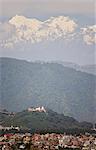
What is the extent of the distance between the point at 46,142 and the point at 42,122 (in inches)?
11.3

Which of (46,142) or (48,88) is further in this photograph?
(48,88)

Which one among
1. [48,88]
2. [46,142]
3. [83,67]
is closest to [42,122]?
[46,142]

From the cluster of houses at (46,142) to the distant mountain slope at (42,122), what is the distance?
120 millimetres

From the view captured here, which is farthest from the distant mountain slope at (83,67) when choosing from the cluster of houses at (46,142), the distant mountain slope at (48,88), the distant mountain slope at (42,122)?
the cluster of houses at (46,142)

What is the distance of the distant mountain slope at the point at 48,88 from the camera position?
6.45 meters

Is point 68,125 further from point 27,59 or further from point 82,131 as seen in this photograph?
point 27,59

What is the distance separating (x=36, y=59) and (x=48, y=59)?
0.14m

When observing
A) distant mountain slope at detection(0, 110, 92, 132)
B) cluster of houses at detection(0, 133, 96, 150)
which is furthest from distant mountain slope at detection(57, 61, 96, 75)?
cluster of houses at detection(0, 133, 96, 150)

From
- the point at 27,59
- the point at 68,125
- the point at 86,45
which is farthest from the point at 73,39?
the point at 68,125

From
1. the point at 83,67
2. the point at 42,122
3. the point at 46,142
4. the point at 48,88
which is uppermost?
the point at 83,67

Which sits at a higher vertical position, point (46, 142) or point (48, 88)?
point (48, 88)

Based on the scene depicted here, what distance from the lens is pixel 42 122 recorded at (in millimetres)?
6449

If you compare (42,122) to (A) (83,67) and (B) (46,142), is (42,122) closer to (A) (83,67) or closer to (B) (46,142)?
(B) (46,142)

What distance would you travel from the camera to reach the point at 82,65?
Result: 6516 mm
